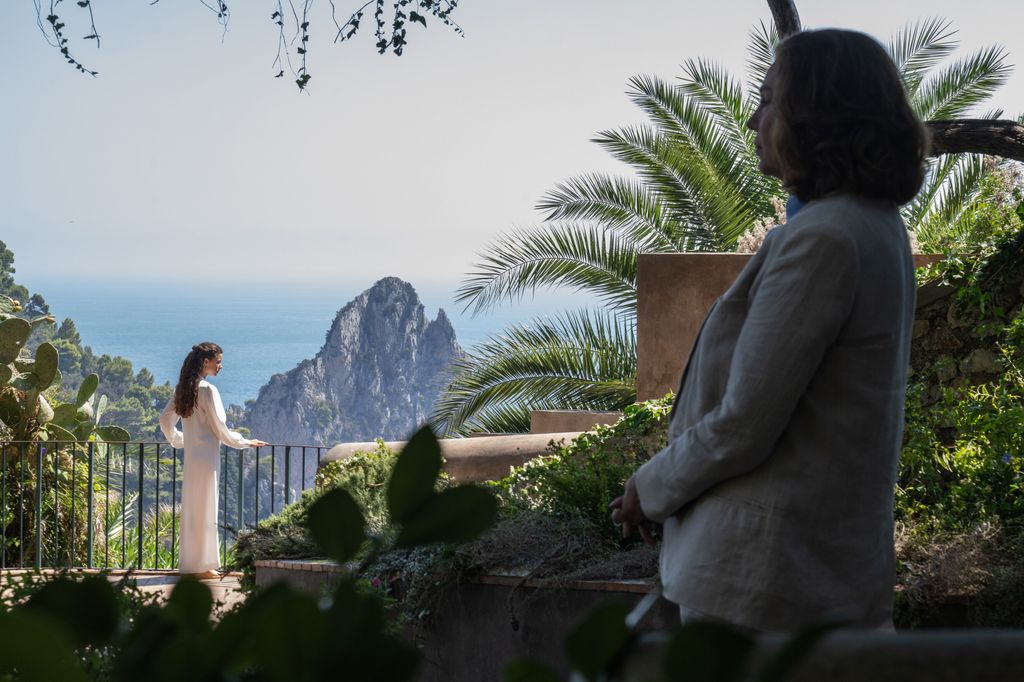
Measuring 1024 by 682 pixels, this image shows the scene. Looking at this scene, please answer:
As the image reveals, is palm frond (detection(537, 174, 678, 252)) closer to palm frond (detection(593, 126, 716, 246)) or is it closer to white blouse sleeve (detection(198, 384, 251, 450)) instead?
palm frond (detection(593, 126, 716, 246))

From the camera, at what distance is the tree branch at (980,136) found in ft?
17.3

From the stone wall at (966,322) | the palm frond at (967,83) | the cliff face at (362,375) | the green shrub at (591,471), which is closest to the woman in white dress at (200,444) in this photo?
the green shrub at (591,471)

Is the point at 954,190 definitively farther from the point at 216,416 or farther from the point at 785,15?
the point at 216,416

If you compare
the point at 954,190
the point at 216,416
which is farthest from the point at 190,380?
the point at 954,190

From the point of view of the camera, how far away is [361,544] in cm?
36

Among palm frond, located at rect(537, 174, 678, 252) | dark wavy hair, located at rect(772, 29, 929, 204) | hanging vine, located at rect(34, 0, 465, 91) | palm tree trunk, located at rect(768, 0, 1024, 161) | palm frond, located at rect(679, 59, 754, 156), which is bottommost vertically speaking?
dark wavy hair, located at rect(772, 29, 929, 204)

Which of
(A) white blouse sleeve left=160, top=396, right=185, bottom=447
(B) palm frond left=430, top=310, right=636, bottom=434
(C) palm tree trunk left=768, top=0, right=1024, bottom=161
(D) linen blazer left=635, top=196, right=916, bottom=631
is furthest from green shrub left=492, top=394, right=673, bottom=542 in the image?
(B) palm frond left=430, top=310, right=636, bottom=434

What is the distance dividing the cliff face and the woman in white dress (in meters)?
55.6

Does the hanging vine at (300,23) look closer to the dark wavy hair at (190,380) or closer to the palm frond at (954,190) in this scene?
the dark wavy hair at (190,380)

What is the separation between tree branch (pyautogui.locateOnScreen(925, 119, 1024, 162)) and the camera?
5.26 meters

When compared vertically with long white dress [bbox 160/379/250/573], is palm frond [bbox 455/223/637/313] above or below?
above

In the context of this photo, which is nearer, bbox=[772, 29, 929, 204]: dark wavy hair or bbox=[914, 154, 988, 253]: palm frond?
bbox=[772, 29, 929, 204]: dark wavy hair

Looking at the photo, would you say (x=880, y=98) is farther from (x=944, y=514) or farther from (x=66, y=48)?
(x=66, y=48)

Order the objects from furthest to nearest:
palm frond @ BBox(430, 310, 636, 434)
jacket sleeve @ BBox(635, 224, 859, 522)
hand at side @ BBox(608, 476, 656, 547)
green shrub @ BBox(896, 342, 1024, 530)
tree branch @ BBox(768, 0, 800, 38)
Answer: palm frond @ BBox(430, 310, 636, 434), tree branch @ BBox(768, 0, 800, 38), green shrub @ BBox(896, 342, 1024, 530), hand at side @ BBox(608, 476, 656, 547), jacket sleeve @ BBox(635, 224, 859, 522)
